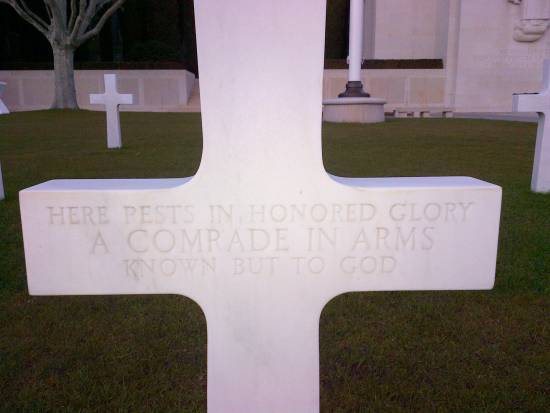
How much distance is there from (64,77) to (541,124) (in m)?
14.3

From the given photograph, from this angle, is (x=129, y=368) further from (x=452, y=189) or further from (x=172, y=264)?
(x=452, y=189)

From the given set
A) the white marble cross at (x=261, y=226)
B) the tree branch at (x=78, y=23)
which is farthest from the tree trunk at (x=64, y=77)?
the white marble cross at (x=261, y=226)

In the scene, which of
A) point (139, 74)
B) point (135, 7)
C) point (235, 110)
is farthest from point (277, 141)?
point (135, 7)

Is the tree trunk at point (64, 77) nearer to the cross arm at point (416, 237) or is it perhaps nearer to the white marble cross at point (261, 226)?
the white marble cross at point (261, 226)

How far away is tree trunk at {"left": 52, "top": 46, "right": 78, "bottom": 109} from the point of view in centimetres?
1527

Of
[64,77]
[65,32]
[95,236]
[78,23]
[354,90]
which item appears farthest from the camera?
[64,77]

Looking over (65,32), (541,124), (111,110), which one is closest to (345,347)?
(541,124)

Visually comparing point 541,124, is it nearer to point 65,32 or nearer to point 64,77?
point 65,32

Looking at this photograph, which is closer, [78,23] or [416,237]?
[416,237]

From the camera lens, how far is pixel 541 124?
178 inches

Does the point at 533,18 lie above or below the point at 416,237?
above

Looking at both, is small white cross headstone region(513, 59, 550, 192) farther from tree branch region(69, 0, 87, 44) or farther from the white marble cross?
tree branch region(69, 0, 87, 44)

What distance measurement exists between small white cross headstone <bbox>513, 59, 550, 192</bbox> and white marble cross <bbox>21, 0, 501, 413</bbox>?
3.68m

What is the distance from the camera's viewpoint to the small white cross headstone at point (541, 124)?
14.5 ft
